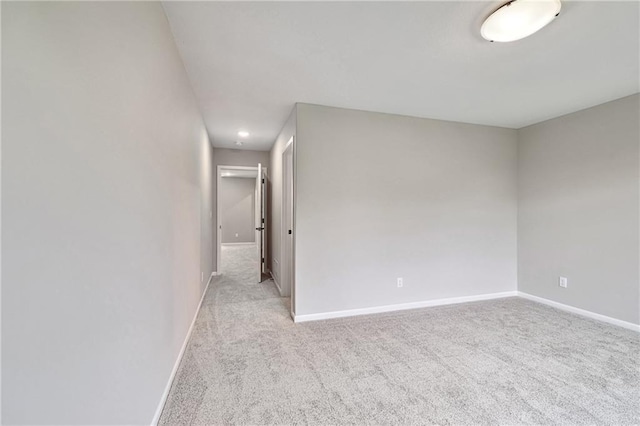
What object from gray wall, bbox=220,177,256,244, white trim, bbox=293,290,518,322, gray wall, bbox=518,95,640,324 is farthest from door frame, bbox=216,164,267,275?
gray wall, bbox=518,95,640,324

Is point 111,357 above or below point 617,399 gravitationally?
above

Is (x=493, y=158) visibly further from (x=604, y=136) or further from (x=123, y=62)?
(x=123, y=62)

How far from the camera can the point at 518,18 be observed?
1589 millimetres

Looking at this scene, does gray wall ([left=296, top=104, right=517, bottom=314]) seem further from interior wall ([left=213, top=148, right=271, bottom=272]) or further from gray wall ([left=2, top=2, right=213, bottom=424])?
interior wall ([left=213, top=148, right=271, bottom=272])

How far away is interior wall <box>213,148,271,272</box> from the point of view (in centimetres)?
522

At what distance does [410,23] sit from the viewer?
172cm

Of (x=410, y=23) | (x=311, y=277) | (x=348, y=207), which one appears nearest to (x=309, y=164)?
(x=348, y=207)

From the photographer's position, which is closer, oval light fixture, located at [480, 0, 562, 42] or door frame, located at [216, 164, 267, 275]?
oval light fixture, located at [480, 0, 562, 42]

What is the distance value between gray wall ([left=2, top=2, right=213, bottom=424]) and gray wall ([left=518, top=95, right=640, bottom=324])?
4.37m

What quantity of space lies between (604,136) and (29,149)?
Result: 4.61m

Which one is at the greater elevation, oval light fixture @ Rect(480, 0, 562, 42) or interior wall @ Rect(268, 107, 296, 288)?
oval light fixture @ Rect(480, 0, 562, 42)

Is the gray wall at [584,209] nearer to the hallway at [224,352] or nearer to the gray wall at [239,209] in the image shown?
the hallway at [224,352]

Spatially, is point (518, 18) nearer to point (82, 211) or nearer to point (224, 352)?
point (82, 211)

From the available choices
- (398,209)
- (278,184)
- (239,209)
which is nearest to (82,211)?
(398,209)
